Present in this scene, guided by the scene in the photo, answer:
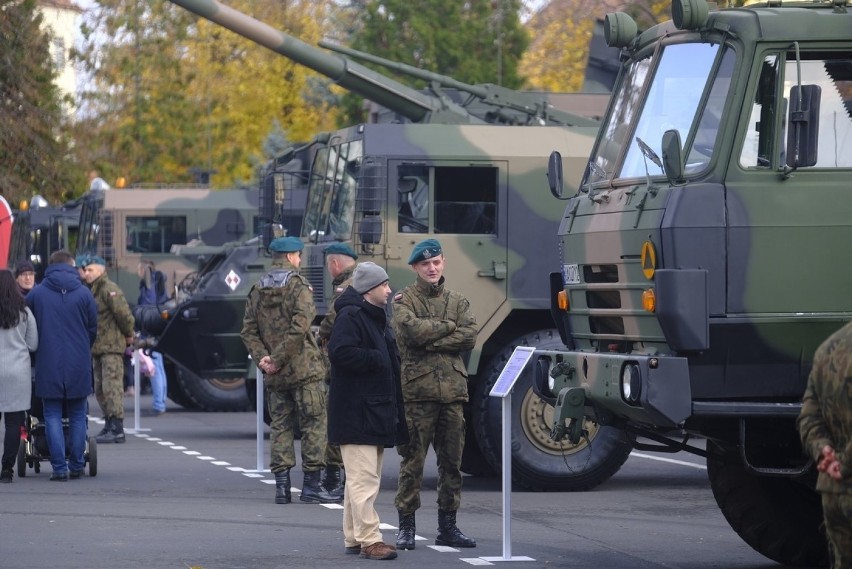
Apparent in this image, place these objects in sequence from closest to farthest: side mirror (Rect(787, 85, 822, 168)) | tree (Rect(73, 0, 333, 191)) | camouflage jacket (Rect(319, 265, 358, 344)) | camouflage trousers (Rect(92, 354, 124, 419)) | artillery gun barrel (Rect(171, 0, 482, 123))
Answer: side mirror (Rect(787, 85, 822, 168)) → camouflage jacket (Rect(319, 265, 358, 344)) → artillery gun barrel (Rect(171, 0, 482, 123)) → camouflage trousers (Rect(92, 354, 124, 419)) → tree (Rect(73, 0, 333, 191))

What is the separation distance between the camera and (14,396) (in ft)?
47.7

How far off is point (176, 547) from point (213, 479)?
4.26 m

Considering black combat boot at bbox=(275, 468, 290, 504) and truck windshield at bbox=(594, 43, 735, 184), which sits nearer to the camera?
truck windshield at bbox=(594, 43, 735, 184)

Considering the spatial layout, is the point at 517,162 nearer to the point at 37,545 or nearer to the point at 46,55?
the point at 37,545

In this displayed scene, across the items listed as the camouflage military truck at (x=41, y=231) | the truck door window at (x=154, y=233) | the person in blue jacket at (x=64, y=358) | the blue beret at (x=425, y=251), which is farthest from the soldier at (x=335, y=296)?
the camouflage military truck at (x=41, y=231)

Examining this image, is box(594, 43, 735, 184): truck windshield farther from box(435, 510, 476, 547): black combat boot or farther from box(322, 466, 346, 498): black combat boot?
box(322, 466, 346, 498): black combat boot

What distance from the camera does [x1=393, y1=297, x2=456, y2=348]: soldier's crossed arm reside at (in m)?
11.1

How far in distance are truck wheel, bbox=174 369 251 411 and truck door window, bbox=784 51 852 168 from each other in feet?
48.6

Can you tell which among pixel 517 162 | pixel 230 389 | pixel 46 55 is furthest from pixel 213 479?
pixel 46 55

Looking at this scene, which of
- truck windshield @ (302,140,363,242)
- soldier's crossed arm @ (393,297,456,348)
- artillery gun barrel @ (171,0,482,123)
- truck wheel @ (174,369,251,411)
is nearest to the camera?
soldier's crossed arm @ (393,297,456,348)

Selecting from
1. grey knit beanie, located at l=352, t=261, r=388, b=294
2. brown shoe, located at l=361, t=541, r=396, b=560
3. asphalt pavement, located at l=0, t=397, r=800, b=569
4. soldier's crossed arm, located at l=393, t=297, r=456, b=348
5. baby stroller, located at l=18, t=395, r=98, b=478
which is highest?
grey knit beanie, located at l=352, t=261, r=388, b=294

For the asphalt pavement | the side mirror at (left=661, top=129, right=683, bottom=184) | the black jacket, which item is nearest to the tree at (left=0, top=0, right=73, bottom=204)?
the asphalt pavement

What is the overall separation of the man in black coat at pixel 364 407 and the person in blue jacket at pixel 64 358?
474 centimetres

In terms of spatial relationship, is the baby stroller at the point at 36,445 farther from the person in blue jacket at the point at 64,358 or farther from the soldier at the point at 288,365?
the soldier at the point at 288,365
